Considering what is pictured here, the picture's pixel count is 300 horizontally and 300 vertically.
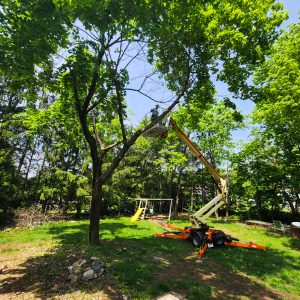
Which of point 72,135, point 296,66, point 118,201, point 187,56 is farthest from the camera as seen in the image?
point 118,201

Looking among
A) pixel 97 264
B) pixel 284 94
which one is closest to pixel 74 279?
pixel 97 264

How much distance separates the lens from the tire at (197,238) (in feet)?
39.6

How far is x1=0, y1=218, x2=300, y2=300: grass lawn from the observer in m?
6.58

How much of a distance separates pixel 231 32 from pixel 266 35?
2164 millimetres

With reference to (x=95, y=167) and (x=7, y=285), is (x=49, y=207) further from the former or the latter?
(x=7, y=285)

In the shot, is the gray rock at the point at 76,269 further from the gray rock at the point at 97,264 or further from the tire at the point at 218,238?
the tire at the point at 218,238

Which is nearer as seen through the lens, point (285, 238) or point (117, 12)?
point (117, 12)

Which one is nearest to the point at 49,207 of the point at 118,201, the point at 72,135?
the point at 118,201

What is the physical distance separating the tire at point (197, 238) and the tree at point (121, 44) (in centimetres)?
533

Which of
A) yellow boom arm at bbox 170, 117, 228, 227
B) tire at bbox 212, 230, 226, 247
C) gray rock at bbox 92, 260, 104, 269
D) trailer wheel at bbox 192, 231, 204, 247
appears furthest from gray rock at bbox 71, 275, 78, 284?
tire at bbox 212, 230, 226, 247

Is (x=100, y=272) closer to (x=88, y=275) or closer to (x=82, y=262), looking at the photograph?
(x=88, y=275)

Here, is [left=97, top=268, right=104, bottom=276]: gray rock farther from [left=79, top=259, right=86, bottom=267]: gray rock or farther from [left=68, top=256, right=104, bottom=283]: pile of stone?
[left=79, top=259, right=86, bottom=267]: gray rock

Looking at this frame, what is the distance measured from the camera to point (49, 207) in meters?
26.1

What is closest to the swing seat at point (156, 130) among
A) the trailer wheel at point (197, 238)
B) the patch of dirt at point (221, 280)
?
the trailer wheel at point (197, 238)
